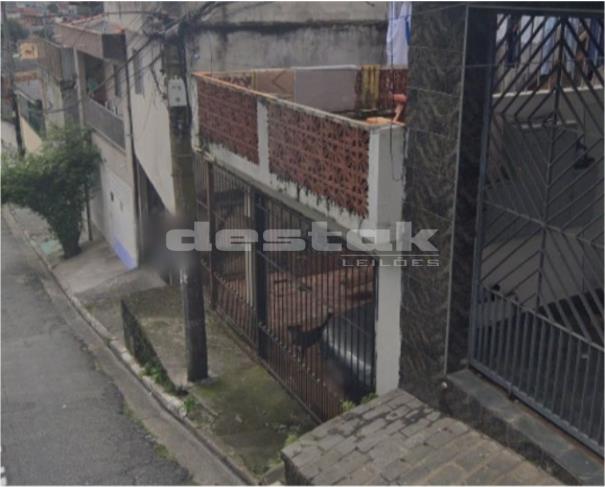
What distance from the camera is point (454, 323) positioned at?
643 centimetres

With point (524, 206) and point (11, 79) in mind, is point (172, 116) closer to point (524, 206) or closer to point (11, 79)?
point (524, 206)

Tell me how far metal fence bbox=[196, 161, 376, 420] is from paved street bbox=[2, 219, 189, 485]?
1953 millimetres

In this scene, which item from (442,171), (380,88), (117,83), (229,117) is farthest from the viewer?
(117,83)

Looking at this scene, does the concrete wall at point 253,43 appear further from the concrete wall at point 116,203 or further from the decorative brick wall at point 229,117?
the concrete wall at point 116,203

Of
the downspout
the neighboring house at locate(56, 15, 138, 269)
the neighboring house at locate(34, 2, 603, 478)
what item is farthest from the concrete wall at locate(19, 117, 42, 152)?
the neighboring house at locate(34, 2, 603, 478)

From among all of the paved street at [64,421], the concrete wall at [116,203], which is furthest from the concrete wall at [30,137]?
the paved street at [64,421]

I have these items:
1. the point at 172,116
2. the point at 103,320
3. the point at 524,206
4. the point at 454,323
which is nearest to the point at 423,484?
the point at 454,323

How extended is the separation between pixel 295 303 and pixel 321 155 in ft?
8.52

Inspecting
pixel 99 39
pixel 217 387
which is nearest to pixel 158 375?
pixel 217 387

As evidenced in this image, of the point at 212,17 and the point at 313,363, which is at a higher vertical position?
the point at 212,17

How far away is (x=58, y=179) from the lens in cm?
1728

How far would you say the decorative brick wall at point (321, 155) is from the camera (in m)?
6.61

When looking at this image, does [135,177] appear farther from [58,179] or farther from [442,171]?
[442,171]

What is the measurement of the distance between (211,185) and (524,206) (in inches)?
244
